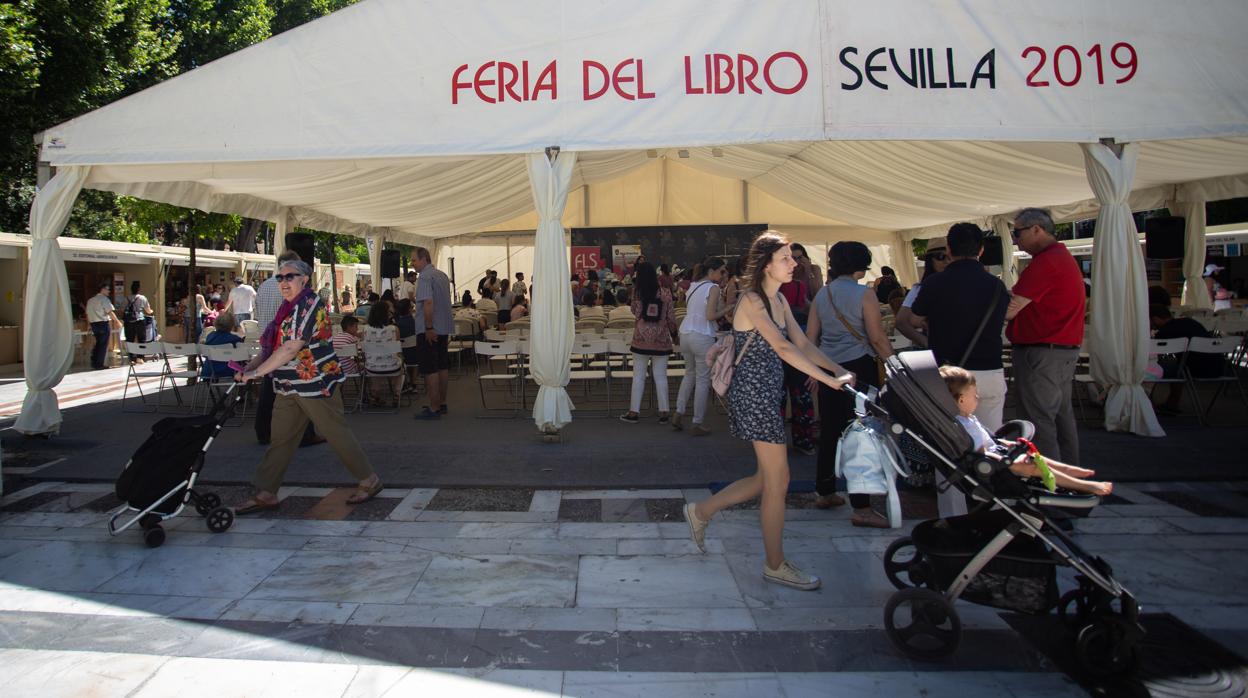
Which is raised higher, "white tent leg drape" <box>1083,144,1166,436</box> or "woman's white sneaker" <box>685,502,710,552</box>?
"white tent leg drape" <box>1083,144,1166,436</box>

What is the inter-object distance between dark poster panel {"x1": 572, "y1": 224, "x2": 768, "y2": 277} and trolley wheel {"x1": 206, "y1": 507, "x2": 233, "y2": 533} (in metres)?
11.4

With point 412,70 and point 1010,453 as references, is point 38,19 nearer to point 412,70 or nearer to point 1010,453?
point 412,70

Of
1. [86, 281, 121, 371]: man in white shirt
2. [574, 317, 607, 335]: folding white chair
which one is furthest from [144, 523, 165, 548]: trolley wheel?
Result: [86, 281, 121, 371]: man in white shirt

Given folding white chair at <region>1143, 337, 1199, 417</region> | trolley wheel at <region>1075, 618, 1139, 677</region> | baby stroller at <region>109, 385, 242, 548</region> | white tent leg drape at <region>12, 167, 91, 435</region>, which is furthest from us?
folding white chair at <region>1143, 337, 1199, 417</region>

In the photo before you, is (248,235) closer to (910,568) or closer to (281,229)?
(281,229)

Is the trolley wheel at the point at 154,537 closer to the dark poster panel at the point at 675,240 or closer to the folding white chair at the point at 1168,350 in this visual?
the folding white chair at the point at 1168,350

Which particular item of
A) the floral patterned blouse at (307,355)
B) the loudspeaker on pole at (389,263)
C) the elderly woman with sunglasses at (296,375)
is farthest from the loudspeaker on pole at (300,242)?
the loudspeaker on pole at (389,263)

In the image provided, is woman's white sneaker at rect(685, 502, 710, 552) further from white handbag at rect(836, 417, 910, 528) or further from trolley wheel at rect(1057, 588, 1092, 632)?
trolley wheel at rect(1057, 588, 1092, 632)

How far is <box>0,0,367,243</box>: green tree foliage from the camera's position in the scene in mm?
9641

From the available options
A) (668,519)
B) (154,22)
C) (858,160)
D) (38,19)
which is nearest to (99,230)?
(154,22)

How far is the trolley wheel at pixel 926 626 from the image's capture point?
2.91 m

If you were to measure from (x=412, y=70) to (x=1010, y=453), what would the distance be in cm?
539

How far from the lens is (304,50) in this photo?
20.8ft

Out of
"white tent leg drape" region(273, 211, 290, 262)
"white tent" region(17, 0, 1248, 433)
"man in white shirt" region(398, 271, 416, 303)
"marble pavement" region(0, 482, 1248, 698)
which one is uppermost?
"white tent" region(17, 0, 1248, 433)
